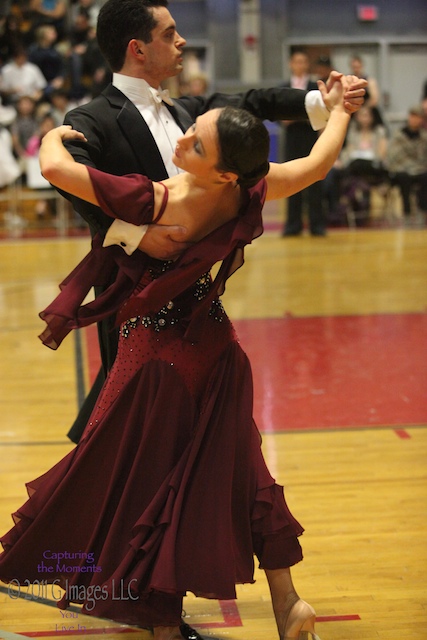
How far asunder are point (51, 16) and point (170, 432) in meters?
13.3

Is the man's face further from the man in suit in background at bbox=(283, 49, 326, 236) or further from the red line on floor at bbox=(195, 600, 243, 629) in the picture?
the man in suit in background at bbox=(283, 49, 326, 236)

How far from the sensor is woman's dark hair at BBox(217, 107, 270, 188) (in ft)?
7.68

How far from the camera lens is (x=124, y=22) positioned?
9.55ft

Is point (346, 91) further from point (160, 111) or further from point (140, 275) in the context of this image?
point (140, 275)

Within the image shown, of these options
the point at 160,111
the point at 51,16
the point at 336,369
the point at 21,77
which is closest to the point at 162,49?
the point at 160,111

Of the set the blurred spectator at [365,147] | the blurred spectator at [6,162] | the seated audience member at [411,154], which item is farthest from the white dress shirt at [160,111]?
the seated audience member at [411,154]

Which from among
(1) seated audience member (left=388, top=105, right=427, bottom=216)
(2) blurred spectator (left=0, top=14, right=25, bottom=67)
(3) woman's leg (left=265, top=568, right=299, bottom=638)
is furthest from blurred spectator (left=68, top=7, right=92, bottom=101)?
(3) woman's leg (left=265, top=568, right=299, bottom=638)

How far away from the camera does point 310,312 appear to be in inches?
277

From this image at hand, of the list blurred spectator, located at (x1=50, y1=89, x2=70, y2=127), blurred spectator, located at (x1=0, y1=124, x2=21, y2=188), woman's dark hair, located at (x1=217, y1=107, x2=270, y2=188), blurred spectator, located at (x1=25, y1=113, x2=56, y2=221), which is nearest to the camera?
woman's dark hair, located at (x1=217, y1=107, x2=270, y2=188)

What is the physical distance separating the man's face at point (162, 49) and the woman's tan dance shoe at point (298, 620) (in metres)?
1.62

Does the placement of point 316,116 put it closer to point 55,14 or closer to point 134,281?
point 134,281

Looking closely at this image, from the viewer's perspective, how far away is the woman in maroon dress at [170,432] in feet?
7.99

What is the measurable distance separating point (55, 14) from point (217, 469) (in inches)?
531

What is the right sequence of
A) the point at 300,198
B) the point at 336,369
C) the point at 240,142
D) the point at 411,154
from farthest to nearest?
1. the point at 411,154
2. the point at 300,198
3. the point at 336,369
4. the point at 240,142
